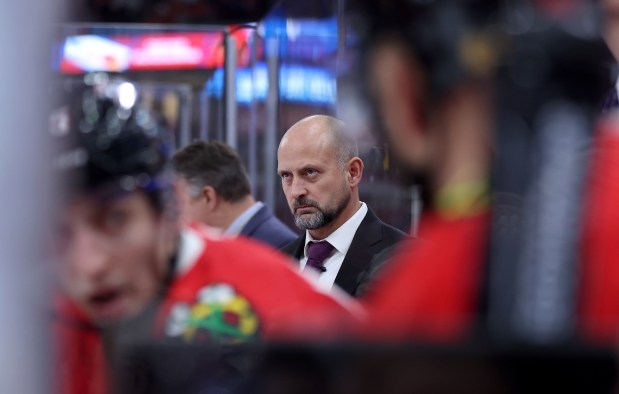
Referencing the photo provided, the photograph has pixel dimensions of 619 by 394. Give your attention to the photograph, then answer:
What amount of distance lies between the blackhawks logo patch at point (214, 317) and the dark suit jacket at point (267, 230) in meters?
2.47

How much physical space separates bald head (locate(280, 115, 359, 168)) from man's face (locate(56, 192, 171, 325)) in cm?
220

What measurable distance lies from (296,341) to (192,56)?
4.28 m

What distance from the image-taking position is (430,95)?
5.31 feet

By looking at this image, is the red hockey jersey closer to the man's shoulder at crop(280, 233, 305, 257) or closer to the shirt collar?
the shirt collar

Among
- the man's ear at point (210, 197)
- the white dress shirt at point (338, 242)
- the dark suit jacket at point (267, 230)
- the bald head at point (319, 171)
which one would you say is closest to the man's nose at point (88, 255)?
the white dress shirt at point (338, 242)

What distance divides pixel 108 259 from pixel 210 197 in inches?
119

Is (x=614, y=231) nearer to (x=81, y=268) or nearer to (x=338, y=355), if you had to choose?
(x=338, y=355)

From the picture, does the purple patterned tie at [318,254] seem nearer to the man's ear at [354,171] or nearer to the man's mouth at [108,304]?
the man's ear at [354,171]

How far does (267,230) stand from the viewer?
16.0ft

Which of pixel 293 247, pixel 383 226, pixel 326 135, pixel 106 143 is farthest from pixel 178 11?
pixel 106 143

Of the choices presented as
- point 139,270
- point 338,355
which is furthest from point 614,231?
point 139,270

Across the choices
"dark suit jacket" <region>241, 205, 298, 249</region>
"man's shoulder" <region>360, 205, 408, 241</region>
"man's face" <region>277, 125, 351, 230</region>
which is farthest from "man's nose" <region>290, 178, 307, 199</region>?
"dark suit jacket" <region>241, 205, 298, 249</region>

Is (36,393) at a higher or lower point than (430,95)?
lower

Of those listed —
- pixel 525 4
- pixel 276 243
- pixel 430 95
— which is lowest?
pixel 276 243
